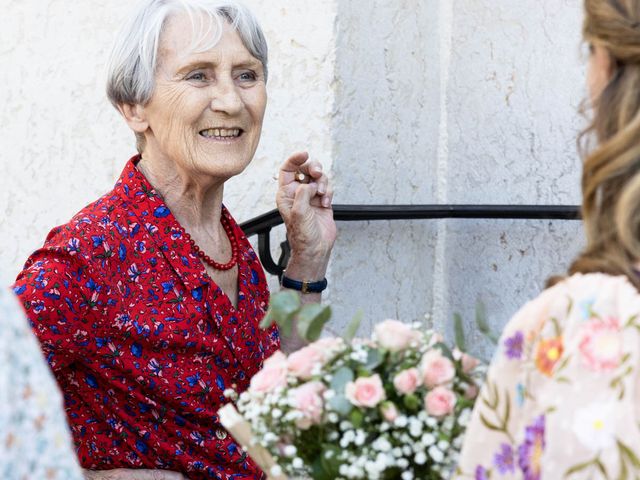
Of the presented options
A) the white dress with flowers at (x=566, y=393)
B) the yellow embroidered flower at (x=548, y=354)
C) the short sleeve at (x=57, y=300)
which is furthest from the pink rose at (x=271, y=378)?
the short sleeve at (x=57, y=300)

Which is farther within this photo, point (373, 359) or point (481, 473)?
point (373, 359)

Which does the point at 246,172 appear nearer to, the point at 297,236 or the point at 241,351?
the point at 297,236

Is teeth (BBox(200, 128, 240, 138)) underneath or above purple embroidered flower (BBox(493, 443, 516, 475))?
above

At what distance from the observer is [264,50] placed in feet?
10.5

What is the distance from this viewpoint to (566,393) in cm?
162

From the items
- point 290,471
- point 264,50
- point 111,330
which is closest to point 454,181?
point 264,50

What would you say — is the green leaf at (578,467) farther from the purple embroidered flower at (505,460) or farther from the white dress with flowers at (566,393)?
the purple embroidered flower at (505,460)

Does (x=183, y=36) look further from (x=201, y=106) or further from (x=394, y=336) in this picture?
(x=394, y=336)

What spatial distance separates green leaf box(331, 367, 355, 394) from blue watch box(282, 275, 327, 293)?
1407 mm

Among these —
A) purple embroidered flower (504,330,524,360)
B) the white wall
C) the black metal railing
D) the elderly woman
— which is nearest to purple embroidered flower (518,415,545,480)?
purple embroidered flower (504,330,524,360)

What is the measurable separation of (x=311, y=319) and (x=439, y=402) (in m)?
0.25

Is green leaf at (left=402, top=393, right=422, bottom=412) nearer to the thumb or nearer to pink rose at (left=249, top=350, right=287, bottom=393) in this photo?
pink rose at (left=249, top=350, right=287, bottom=393)

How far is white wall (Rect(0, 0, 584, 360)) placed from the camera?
11.9 feet

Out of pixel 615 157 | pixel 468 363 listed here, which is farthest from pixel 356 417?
pixel 615 157
